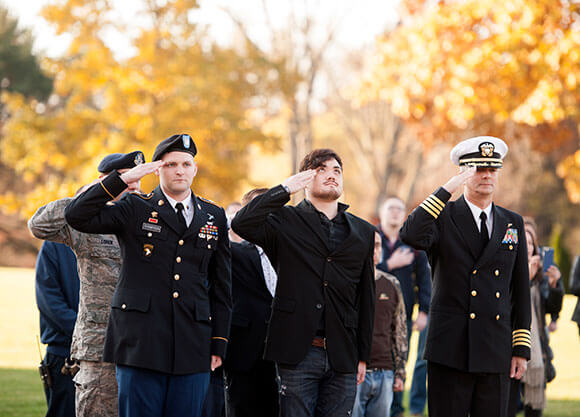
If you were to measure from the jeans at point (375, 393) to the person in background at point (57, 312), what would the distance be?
2.30 metres

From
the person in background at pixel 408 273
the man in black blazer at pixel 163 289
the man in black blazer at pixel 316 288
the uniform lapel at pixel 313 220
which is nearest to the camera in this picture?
the man in black blazer at pixel 163 289

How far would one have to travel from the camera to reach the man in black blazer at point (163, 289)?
4.58m

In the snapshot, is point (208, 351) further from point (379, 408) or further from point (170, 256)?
point (379, 408)

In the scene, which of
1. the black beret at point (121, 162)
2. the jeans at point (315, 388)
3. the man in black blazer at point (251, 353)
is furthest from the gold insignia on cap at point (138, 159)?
the jeans at point (315, 388)

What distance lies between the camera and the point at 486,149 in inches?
209

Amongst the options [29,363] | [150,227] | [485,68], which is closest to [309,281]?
[150,227]

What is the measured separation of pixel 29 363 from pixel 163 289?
888cm

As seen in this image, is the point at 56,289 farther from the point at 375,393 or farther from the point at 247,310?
the point at 375,393

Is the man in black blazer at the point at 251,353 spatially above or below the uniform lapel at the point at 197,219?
below

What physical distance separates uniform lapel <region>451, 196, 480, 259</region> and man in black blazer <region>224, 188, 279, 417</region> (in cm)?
138

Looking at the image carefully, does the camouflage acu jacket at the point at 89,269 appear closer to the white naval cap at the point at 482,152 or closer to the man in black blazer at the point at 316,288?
the man in black blazer at the point at 316,288

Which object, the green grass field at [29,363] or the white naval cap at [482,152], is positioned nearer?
the white naval cap at [482,152]

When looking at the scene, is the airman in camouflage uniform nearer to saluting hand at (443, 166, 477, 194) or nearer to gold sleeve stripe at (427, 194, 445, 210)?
gold sleeve stripe at (427, 194, 445, 210)

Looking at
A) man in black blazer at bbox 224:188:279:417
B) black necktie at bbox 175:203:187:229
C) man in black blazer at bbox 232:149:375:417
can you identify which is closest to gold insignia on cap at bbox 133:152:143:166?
black necktie at bbox 175:203:187:229
